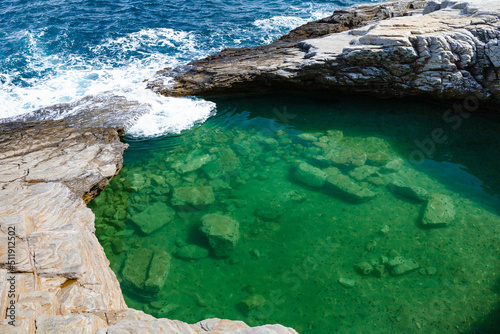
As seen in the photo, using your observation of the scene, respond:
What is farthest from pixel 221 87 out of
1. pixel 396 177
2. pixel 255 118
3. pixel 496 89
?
pixel 496 89

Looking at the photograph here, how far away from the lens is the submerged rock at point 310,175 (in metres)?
7.46

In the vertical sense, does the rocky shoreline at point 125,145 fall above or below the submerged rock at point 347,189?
above

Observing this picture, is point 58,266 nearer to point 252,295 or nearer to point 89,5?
point 252,295

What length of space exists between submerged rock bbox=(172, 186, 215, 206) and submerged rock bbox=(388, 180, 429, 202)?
3.84 metres

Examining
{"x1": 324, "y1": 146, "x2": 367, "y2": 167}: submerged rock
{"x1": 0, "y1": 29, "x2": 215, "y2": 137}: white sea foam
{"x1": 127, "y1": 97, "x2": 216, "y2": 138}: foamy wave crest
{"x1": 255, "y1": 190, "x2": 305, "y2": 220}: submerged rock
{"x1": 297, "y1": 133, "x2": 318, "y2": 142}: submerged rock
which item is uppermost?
{"x1": 0, "y1": 29, "x2": 215, "y2": 137}: white sea foam

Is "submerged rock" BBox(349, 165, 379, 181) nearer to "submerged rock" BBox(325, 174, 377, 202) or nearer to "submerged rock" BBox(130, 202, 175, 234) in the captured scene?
"submerged rock" BBox(325, 174, 377, 202)

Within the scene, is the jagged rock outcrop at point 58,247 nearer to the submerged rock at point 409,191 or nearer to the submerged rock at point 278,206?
the submerged rock at point 278,206

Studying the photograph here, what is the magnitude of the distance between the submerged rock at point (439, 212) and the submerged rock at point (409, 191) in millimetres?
169

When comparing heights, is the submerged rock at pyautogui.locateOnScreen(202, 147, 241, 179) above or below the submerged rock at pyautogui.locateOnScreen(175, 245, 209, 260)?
above

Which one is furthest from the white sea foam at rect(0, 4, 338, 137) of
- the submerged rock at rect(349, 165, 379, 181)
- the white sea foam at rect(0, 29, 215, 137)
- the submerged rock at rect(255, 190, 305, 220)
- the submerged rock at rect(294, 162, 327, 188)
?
the submerged rock at rect(349, 165, 379, 181)

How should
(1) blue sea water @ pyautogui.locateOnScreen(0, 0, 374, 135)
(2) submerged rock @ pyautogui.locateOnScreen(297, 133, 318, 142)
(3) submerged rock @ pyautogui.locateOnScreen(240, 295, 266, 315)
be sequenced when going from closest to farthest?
(3) submerged rock @ pyautogui.locateOnScreen(240, 295, 266, 315) → (2) submerged rock @ pyautogui.locateOnScreen(297, 133, 318, 142) → (1) blue sea water @ pyautogui.locateOnScreen(0, 0, 374, 135)

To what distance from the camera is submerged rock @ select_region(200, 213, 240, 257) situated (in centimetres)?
611

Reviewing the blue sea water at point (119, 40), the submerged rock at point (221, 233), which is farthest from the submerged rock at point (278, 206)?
the blue sea water at point (119, 40)

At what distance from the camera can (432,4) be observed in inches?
450
